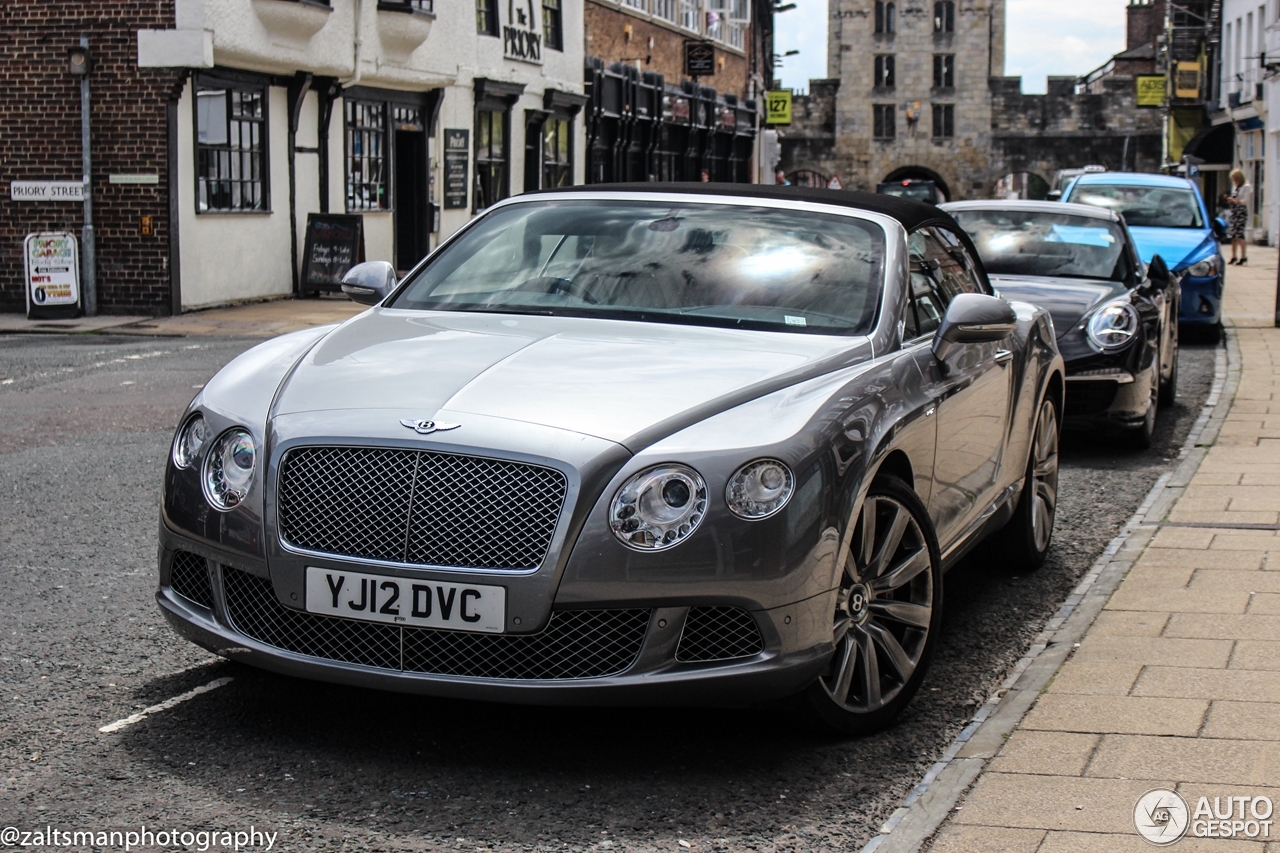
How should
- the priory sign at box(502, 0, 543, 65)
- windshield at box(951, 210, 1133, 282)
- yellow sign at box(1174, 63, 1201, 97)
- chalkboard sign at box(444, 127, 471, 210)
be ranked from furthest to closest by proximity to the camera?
yellow sign at box(1174, 63, 1201, 97), the priory sign at box(502, 0, 543, 65), chalkboard sign at box(444, 127, 471, 210), windshield at box(951, 210, 1133, 282)

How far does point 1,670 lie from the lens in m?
4.72

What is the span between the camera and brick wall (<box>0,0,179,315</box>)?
19062mm

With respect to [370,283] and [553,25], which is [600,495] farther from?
[553,25]

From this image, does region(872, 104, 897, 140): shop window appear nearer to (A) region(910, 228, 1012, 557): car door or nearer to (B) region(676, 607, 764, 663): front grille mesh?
(A) region(910, 228, 1012, 557): car door

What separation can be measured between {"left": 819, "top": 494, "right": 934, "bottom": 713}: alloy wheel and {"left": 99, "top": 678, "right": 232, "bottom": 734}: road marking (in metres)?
1.72

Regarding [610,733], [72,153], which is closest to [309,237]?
[72,153]

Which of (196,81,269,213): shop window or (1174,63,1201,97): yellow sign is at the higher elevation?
(1174,63,1201,97): yellow sign

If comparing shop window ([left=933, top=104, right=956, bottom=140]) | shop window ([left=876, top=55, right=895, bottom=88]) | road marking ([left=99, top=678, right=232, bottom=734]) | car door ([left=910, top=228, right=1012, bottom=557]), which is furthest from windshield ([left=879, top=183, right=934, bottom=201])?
road marking ([left=99, top=678, right=232, bottom=734])

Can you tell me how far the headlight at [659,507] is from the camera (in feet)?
12.3

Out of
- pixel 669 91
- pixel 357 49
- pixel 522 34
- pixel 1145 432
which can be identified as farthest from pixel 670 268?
pixel 669 91

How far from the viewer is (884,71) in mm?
96125

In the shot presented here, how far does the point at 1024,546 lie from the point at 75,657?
3.49m

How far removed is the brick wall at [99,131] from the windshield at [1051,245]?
36.8 feet

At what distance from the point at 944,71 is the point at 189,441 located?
311 feet
